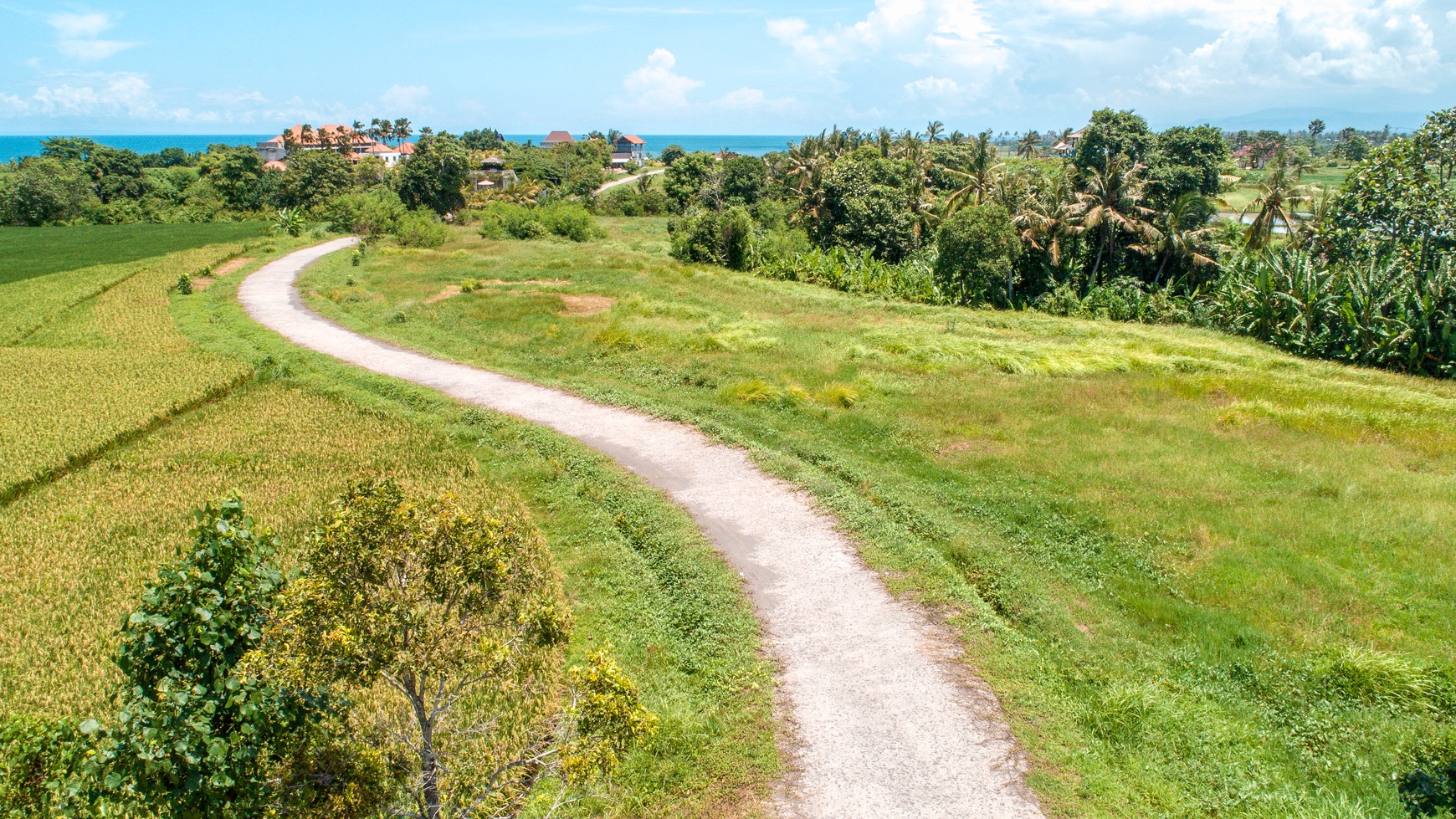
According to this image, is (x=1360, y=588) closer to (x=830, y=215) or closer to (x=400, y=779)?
(x=400, y=779)

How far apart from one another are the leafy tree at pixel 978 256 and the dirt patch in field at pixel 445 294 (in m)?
19.8

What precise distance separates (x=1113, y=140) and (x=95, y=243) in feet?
187

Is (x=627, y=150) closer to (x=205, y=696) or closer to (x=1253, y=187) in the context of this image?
(x=1253, y=187)

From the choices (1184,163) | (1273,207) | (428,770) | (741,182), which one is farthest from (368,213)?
(428,770)

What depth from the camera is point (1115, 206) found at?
111ft

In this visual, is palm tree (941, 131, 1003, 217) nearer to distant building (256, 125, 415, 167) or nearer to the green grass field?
the green grass field

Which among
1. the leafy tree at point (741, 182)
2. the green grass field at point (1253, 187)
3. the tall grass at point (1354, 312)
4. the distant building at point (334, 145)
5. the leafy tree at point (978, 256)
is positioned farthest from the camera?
the distant building at point (334, 145)

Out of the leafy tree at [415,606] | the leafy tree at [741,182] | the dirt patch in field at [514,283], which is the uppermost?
the leafy tree at [741,182]

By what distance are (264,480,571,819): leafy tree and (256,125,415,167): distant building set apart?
8394 cm

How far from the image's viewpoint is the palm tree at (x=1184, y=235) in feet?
108

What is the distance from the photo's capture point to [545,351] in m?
23.8

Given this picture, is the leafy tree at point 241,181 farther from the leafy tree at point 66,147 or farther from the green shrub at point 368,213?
the leafy tree at point 66,147

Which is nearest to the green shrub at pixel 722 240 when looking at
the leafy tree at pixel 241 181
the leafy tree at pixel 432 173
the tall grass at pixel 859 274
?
the tall grass at pixel 859 274

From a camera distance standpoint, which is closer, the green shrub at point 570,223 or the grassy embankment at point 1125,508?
the grassy embankment at point 1125,508
